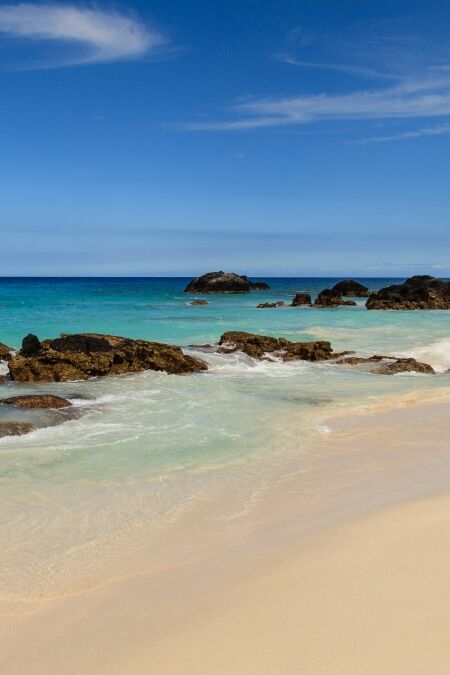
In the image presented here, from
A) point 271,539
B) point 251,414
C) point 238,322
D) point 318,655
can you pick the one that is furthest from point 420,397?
point 238,322

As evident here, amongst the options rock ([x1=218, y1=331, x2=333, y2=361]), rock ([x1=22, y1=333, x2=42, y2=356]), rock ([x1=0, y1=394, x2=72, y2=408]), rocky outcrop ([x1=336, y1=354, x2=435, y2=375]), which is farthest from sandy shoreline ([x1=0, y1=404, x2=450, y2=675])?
rock ([x1=218, y1=331, x2=333, y2=361])

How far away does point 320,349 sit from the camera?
18672 mm

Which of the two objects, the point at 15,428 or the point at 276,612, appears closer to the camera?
the point at 276,612

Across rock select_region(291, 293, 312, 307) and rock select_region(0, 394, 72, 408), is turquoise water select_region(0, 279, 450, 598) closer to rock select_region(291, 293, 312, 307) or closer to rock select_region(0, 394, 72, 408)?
rock select_region(0, 394, 72, 408)

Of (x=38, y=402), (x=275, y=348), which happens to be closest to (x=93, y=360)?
(x=38, y=402)

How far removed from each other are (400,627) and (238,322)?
101 ft

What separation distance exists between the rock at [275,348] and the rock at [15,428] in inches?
385

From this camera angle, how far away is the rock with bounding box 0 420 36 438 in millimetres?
9000

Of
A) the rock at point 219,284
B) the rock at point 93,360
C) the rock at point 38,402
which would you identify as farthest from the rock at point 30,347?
the rock at point 219,284

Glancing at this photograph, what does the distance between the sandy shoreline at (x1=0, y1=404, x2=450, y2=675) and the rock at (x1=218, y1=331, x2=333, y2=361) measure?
12.9 m

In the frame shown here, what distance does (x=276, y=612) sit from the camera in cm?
379

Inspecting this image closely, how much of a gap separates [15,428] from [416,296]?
154ft

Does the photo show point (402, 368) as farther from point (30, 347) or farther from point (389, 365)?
point (30, 347)

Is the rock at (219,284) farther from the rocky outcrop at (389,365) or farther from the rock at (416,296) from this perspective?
the rocky outcrop at (389,365)
